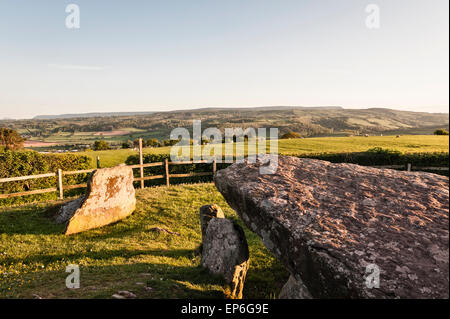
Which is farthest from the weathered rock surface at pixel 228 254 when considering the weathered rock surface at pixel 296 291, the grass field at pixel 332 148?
the grass field at pixel 332 148

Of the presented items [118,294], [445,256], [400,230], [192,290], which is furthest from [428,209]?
[118,294]

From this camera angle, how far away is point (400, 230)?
3926mm

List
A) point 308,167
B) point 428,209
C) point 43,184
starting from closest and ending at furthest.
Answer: point 428,209
point 308,167
point 43,184

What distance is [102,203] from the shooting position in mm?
10852

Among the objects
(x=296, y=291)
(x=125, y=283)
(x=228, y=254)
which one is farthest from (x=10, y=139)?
(x=296, y=291)

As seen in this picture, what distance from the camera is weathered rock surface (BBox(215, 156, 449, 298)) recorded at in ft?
11.3

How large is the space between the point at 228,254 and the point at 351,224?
10.2 ft

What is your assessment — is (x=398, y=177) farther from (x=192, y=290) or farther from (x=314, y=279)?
(x=192, y=290)

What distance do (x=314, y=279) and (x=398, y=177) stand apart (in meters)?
2.79

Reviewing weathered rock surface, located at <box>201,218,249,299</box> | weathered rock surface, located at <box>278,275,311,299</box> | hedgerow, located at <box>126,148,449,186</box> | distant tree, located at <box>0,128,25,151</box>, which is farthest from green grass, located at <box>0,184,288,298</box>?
distant tree, located at <box>0,128,25,151</box>

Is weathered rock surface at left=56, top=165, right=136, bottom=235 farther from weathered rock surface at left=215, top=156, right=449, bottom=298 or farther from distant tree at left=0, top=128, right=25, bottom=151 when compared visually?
distant tree at left=0, top=128, right=25, bottom=151

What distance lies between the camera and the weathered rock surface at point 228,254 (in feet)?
20.4

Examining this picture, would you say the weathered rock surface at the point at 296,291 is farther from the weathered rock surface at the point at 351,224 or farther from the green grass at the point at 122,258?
the green grass at the point at 122,258

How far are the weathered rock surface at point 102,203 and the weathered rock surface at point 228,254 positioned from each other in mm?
5906
